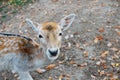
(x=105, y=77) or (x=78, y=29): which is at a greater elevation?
(x=78, y=29)

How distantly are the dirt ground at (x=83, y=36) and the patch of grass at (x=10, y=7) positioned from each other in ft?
1.43

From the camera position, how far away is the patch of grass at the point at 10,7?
12.2m

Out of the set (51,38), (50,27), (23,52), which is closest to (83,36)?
(23,52)

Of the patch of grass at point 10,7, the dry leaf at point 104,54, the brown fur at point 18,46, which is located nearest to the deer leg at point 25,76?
the brown fur at point 18,46

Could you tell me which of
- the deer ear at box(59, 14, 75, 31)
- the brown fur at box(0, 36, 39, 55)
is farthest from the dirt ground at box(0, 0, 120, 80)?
the deer ear at box(59, 14, 75, 31)

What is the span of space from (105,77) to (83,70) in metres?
0.56

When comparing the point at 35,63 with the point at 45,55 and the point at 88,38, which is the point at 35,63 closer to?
the point at 45,55

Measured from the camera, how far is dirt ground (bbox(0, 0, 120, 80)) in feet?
25.0

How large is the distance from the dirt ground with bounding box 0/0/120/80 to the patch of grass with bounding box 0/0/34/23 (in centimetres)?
44

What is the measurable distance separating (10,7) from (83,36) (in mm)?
4937

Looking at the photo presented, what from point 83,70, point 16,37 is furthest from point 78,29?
point 16,37

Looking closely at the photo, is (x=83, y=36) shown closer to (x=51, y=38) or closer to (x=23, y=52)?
(x=23, y=52)

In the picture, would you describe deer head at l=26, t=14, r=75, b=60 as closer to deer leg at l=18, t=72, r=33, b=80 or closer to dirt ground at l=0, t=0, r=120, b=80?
deer leg at l=18, t=72, r=33, b=80

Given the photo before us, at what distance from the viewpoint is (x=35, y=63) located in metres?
6.84
